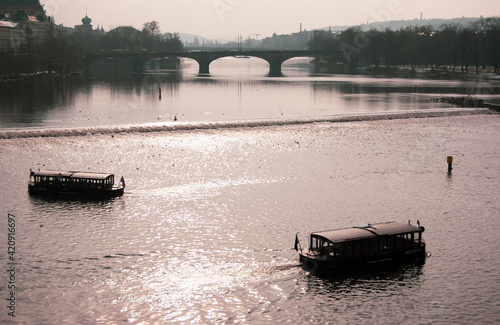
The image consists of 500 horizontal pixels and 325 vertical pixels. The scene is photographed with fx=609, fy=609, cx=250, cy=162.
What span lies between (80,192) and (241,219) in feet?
43.2

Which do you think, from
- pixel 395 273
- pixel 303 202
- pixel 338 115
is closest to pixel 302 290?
pixel 395 273

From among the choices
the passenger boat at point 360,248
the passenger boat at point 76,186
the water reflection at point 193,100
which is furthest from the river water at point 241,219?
the water reflection at point 193,100

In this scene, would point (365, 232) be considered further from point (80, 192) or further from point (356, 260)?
point (80, 192)

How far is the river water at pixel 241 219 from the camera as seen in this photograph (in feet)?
92.3

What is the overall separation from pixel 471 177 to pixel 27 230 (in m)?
37.0

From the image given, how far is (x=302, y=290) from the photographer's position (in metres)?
29.6

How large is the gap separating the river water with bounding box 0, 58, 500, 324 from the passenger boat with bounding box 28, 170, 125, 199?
1169mm

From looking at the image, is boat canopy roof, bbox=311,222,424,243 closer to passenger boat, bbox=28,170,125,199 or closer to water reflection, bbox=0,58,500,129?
passenger boat, bbox=28,170,125,199

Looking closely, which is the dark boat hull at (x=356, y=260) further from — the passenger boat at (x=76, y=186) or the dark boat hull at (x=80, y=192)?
the passenger boat at (x=76, y=186)

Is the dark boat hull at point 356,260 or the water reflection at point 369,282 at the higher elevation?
the dark boat hull at point 356,260

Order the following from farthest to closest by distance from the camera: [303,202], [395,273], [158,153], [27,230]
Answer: [158,153] < [303,202] < [27,230] < [395,273]

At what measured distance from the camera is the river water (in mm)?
28141

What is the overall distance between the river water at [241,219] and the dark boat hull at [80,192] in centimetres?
94

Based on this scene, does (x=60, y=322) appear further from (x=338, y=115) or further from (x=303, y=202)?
(x=338, y=115)
